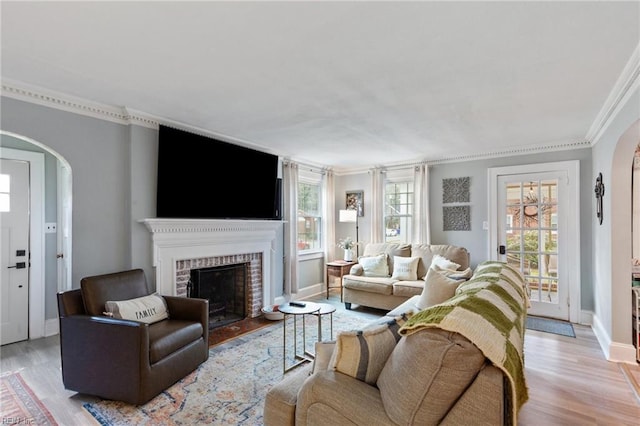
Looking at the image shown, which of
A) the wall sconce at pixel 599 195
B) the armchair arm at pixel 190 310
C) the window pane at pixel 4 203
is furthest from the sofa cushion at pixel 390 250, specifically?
the window pane at pixel 4 203

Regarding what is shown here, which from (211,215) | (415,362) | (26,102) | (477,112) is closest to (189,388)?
(211,215)

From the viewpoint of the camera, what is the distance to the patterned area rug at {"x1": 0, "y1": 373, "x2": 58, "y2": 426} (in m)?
2.18

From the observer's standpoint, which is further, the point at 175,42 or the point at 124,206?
the point at 124,206

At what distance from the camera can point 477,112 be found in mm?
3176

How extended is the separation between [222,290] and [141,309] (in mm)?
1554

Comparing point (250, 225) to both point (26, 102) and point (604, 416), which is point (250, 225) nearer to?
point (26, 102)

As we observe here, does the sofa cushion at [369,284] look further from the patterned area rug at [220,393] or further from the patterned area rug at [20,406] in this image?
the patterned area rug at [20,406]

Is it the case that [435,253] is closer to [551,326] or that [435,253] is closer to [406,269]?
[406,269]

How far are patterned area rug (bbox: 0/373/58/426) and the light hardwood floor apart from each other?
0.04 meters

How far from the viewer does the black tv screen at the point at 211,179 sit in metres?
3.46

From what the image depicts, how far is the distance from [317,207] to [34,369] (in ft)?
14.4

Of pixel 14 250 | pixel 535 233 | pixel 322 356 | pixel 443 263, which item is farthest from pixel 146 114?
pixel 535 233

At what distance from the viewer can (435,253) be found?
4914 millimetres

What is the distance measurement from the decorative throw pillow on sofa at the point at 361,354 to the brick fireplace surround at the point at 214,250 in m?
2.58
